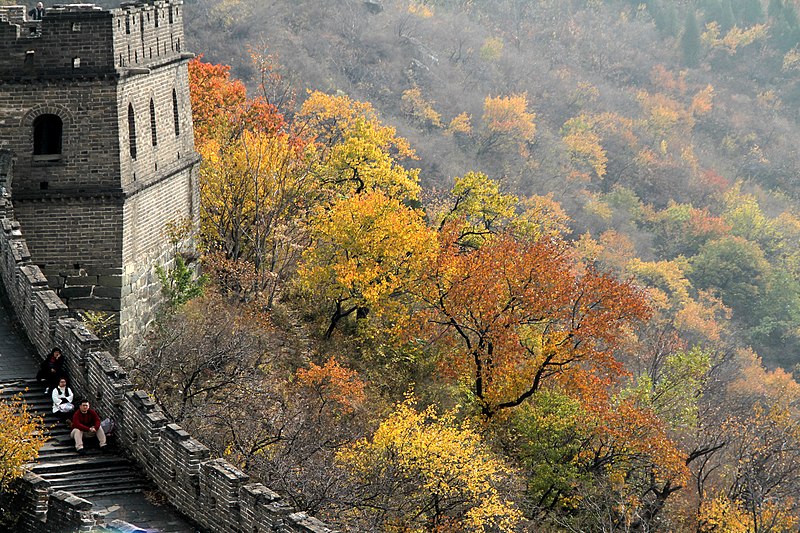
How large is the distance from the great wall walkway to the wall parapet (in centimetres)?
25

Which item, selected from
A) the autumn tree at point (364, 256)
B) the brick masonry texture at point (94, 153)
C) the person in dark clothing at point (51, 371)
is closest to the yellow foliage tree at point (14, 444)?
the person in dark clothing at point (51, 371)

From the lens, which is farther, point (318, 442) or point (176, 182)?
point (176, 182)

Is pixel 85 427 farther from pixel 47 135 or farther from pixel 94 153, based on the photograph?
pixel 47 135

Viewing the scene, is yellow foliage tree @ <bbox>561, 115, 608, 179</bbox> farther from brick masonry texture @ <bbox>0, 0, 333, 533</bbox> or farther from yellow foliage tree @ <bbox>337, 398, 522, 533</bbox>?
yellow foliage tree @ <bbox>337, 398, 522, 533</bbox>

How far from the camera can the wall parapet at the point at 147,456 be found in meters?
20.6

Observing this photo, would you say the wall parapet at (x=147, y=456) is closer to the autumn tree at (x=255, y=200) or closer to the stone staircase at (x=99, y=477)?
the stone staircase at (x=99, y=477)

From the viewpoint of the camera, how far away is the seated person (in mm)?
24281

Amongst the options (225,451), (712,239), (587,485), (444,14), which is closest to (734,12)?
(444,14)

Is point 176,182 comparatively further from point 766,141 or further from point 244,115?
point 766,141

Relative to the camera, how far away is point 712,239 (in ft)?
422

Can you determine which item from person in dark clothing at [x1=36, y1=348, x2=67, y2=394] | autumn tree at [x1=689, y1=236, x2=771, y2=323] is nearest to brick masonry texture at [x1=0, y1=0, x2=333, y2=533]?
person in dark clothing at [x1=36, y1=348, x2=67, y2=394]

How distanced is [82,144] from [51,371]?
10.9 meters

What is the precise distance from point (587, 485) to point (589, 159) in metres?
95.4

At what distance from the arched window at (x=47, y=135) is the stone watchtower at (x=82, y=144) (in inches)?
1.0
